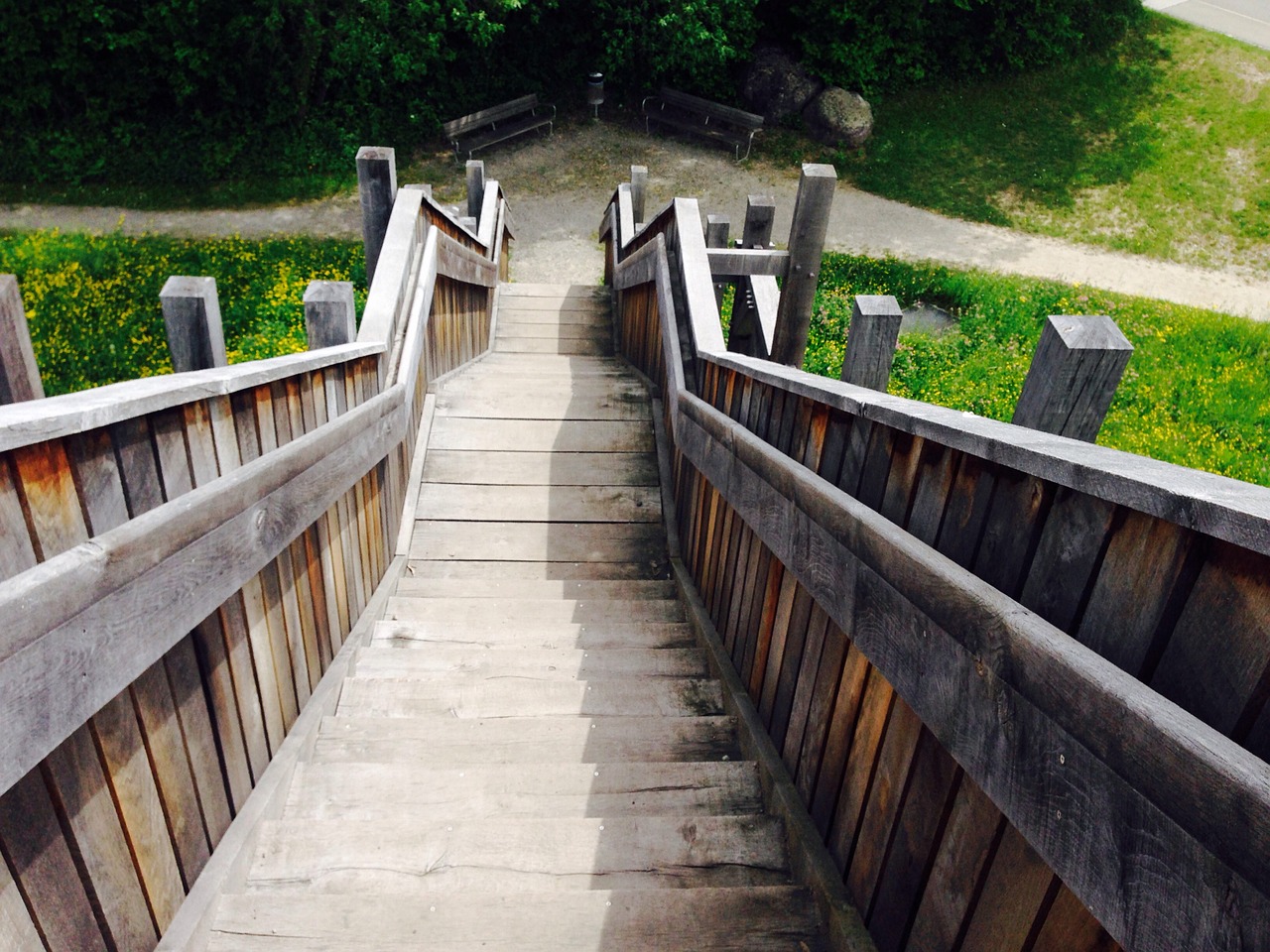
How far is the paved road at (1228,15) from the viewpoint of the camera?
18.2m

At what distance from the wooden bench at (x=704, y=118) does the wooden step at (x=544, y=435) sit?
457 inches

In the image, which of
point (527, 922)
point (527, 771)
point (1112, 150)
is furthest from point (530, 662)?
point (1112, 150)

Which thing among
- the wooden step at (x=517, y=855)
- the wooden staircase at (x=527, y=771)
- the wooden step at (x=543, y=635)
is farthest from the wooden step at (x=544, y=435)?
the wooden step at (x=517, y=855)

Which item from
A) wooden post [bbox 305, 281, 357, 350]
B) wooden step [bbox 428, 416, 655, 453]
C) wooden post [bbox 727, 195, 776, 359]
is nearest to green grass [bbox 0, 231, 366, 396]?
wooden step [bbox 428, 416, 655, 453]

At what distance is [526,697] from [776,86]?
16.0 m

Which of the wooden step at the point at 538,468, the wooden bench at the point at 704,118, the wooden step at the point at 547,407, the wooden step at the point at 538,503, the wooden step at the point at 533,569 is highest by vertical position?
the wooden bench at the point at 704,118

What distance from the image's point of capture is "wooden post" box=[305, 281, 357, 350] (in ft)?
9.36

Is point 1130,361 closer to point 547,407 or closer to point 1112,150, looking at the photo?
point 547,407

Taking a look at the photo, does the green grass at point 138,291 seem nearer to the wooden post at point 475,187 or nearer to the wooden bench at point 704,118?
the wooden post at point 475,187

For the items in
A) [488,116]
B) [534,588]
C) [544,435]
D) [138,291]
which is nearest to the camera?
→ [534,588]

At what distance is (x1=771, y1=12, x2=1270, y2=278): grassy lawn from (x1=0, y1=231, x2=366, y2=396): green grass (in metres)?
9.34

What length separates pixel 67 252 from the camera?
995 centimetres

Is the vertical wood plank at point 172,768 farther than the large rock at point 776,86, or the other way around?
the large rock at point 776,86

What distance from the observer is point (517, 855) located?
2051mm
